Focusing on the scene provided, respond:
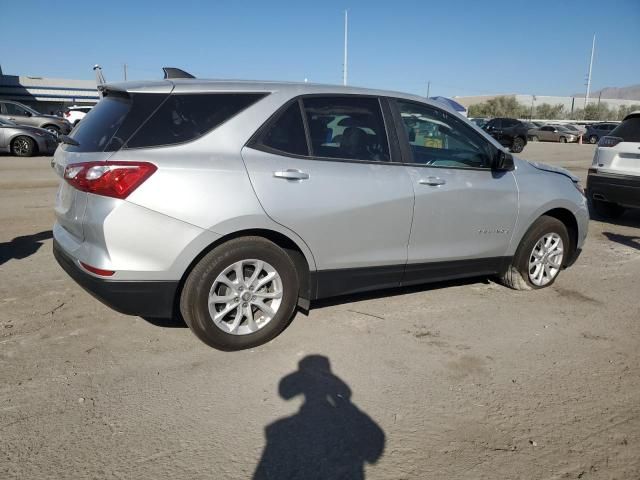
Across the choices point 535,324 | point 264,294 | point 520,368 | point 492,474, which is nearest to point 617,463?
point 492,474

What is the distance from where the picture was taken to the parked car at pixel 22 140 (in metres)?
14.8

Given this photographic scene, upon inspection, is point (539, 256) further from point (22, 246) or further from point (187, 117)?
point (22, 246)

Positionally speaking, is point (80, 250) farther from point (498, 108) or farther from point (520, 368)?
point (498, 108)

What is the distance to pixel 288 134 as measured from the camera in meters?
3.57

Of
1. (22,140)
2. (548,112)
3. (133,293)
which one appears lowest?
(133,293)

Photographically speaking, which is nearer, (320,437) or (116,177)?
(320,437)

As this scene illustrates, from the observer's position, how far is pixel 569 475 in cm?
243

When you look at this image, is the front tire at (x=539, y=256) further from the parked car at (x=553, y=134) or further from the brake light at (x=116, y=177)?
the parked car at (x=553, y=134)

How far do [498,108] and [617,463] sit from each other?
81.9 meters

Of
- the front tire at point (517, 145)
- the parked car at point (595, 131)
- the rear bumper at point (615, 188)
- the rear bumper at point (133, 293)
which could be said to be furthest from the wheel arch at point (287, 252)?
the parked car at point (595, 131)

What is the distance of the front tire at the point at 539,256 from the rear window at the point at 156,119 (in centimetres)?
292

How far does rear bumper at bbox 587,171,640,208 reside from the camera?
739 centimetres

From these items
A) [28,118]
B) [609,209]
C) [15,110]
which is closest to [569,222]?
[609,209]

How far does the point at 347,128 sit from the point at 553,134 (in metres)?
42.1
